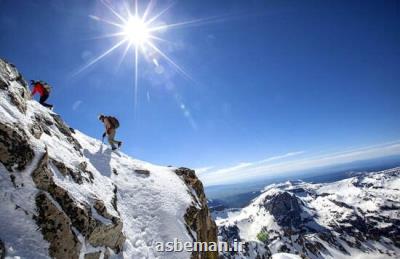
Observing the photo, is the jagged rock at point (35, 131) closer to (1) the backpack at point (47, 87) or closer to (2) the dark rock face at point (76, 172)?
(2) the dark rock face at point (76, 172)

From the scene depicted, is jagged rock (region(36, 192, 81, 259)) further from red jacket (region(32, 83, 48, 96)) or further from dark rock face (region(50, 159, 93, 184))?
red jacket (region(32, 83, 48, 96))

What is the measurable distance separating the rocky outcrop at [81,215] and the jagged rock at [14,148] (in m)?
0.66

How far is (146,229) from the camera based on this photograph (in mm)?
18438

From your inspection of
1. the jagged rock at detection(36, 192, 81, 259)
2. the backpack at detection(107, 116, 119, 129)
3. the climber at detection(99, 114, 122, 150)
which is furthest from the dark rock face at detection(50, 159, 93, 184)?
the backpack at detection(107, 116, 119, 129)

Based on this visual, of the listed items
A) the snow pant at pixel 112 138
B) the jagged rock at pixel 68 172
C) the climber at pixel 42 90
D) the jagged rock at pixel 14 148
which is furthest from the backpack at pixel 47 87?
the jagged rock at pixel 14 148

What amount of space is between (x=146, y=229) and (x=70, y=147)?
8.26 meters

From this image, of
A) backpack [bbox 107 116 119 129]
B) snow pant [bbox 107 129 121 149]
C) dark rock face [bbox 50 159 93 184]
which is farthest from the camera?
backpack [bbox 107 116 119 129]

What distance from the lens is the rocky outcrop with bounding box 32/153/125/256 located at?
12.1 m

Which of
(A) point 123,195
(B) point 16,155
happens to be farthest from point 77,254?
(A) point 123,195

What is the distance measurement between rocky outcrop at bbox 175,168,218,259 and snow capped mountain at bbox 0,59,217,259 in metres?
0.12

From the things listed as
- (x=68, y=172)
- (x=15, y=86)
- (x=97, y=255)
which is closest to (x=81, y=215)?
(x=97, y=255)

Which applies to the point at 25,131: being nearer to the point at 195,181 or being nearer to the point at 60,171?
the point at 60,171

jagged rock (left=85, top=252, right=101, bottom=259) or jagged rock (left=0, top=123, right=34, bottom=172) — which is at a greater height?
jagged rock (left=0, top=123, right=34, bottom=172)

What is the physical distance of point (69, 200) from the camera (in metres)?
13.1
